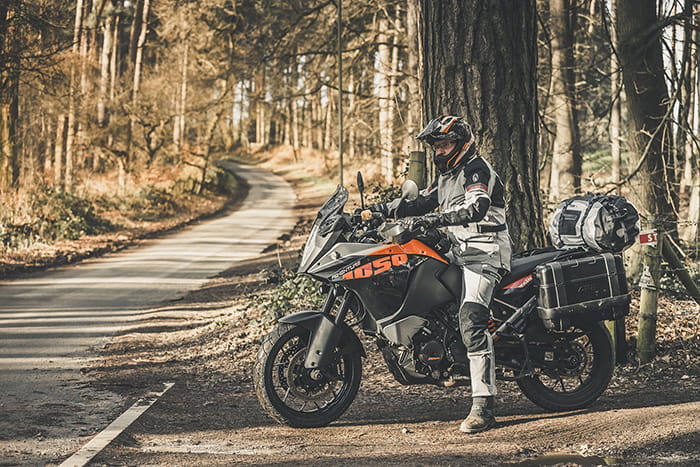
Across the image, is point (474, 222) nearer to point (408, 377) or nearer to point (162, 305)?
point (408, 377)

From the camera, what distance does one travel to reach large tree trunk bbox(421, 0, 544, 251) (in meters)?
7.31

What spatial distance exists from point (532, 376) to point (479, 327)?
80cm

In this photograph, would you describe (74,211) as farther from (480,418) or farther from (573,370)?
(480,418)

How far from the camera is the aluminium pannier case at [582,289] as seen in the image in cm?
555

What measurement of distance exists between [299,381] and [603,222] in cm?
250

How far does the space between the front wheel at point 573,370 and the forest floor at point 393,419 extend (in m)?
0.12

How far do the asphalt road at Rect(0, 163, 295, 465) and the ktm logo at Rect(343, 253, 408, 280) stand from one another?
216 centimetres

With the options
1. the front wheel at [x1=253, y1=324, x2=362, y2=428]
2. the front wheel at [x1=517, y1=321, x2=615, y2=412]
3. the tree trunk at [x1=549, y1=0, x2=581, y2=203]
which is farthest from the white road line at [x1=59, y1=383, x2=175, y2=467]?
the tree trunk at [x1=549, y1=0, x2=581, y2=203]

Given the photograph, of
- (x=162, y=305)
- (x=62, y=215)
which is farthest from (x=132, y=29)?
(x=162, y=305)

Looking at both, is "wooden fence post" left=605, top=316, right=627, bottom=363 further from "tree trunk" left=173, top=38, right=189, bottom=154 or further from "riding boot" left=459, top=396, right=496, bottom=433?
"tree trunk" left=173, top=38, right=189, bottom=154

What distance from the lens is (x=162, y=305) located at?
1216 centimetres

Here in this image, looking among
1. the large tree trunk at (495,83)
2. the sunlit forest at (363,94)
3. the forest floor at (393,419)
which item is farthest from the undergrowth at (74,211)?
the large tree trunk at (495,83)

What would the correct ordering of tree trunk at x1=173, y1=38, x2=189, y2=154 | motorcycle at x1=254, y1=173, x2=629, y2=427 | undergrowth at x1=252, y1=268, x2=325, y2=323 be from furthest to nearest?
tree trunk at x1=173, y1=38, x2=189, y2=154 → undergrowth at x1=252, y1=268, x2=325, y2=323 → motorcycle at x1=254, y1=173, x2=629, y2=427

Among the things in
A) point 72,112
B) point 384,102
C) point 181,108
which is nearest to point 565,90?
point 384,102
